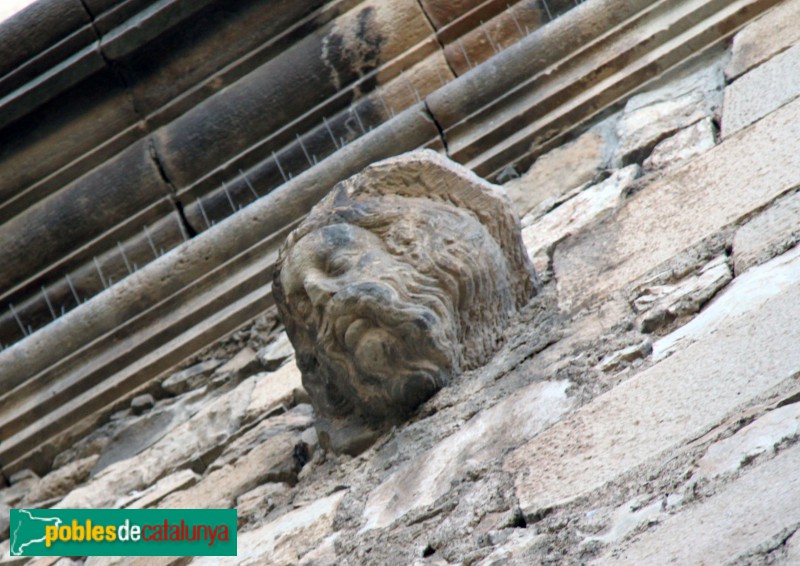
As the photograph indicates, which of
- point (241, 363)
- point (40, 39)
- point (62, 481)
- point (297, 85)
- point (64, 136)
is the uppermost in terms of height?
point (40, 39)

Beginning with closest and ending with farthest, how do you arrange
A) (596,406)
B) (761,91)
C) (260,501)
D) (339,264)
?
1. (596,406)
2. (339,264)
3. (260,501)
4. (761,91)

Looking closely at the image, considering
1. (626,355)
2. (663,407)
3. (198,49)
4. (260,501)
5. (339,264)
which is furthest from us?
(198,49)

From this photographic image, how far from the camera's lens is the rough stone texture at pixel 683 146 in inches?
149

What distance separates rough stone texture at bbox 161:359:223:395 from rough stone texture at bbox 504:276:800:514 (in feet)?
7.07

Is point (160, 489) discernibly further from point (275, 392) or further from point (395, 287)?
point (395, 287)

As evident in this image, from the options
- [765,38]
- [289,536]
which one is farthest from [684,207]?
[289,536]

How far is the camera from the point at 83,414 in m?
4.94

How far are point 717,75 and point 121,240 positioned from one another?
2389 mm

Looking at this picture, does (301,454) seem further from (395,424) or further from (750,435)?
(750,435)

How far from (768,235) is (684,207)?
0.49 meters

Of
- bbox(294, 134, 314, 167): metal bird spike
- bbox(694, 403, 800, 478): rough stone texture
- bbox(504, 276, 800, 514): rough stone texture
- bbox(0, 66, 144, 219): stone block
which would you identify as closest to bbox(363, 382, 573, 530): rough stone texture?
bbox(504, 276, 800, 514): rough stone texture

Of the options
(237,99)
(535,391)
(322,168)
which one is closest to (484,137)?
(322,168)

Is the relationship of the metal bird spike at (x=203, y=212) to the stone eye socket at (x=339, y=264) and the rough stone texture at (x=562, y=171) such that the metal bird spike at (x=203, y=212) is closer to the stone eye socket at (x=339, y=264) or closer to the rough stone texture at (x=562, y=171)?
the rough stone texture at (x=562, y=171)

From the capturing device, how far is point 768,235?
2986mm
